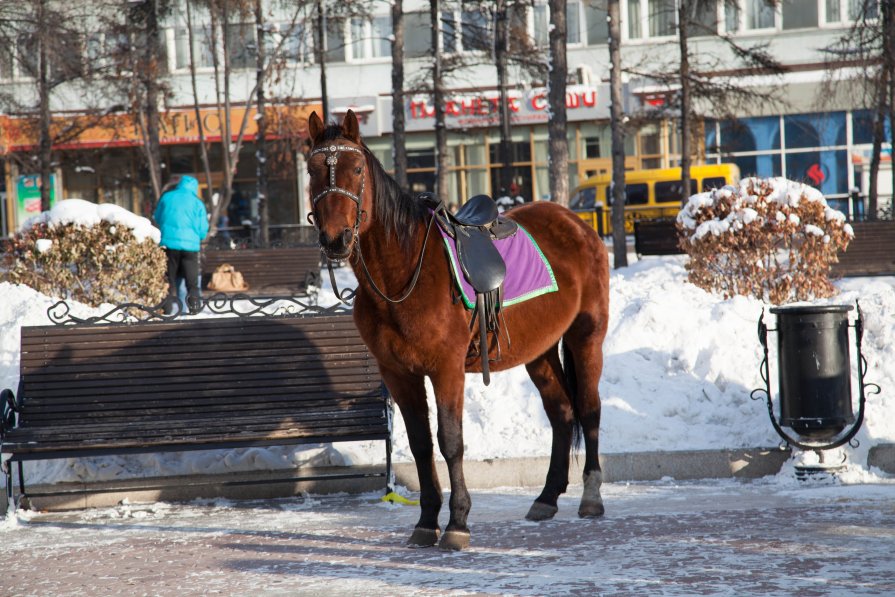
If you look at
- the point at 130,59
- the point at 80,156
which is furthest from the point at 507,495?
the point at 80,156

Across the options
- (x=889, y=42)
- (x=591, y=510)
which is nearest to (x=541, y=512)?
(x=591, y=510)

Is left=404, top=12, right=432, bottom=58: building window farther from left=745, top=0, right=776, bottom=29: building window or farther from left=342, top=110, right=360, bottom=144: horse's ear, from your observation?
left=342, top=110, right=360, bottom=144: horse's ear

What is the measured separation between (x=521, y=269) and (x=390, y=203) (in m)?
1.09

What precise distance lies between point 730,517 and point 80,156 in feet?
125

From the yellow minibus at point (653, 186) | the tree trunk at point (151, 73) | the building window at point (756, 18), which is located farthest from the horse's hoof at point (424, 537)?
the building window at point (756, 18)

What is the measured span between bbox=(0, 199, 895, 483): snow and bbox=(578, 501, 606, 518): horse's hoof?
1.39 m

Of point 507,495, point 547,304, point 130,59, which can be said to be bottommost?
point 507,495

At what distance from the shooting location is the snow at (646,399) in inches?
347

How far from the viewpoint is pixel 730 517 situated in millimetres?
7141

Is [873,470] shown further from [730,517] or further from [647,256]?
[647,256]

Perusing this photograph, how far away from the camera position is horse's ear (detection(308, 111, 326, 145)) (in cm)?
632

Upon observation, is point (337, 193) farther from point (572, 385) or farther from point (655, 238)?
point (655, 238)

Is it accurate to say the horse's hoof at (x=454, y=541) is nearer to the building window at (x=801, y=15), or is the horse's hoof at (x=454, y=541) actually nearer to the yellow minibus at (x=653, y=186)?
the yellow minibus at (x=653, y=186)

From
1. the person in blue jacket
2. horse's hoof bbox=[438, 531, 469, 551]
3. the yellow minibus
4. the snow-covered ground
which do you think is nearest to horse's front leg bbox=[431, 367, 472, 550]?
horse's hoof bbox=[438, 531, 469, 551]
